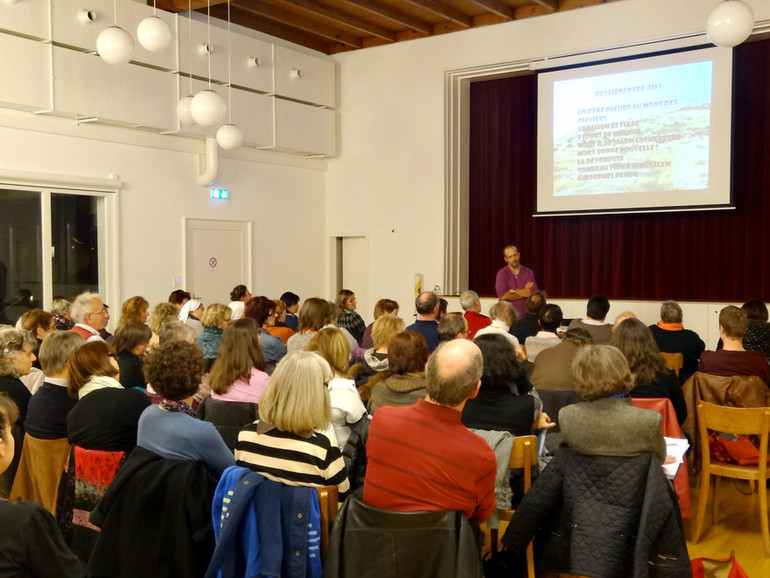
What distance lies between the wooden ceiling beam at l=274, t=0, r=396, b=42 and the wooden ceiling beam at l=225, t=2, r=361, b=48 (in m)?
0.48

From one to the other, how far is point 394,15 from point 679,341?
21.1 feet

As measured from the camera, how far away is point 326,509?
249cm

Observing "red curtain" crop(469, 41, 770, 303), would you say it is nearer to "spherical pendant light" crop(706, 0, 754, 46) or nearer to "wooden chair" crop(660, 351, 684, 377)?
"spherical pendant light" crop(706, 0, 754, 46)

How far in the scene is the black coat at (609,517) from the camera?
2645 mm

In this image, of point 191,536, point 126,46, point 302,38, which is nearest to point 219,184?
point 302,38

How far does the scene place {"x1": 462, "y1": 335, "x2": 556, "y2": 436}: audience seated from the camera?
10.2 ft

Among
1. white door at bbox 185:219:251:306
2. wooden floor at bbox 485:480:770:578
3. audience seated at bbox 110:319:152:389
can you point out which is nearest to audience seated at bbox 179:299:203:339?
audience seated at bbox 110:319:152:389

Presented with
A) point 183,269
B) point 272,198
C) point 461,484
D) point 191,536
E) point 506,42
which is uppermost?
point 506,42

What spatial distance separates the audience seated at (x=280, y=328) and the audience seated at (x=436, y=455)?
304 centimetres

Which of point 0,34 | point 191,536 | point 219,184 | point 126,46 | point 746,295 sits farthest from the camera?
point 219,184

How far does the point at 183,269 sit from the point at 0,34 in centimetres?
337

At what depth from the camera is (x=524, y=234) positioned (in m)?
10.6

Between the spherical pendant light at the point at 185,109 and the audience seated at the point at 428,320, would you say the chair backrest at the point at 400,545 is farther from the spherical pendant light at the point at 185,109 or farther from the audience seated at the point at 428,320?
the spherical pendant light at the point at 185,109

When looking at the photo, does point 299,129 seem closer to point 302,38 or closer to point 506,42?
point 302,38
